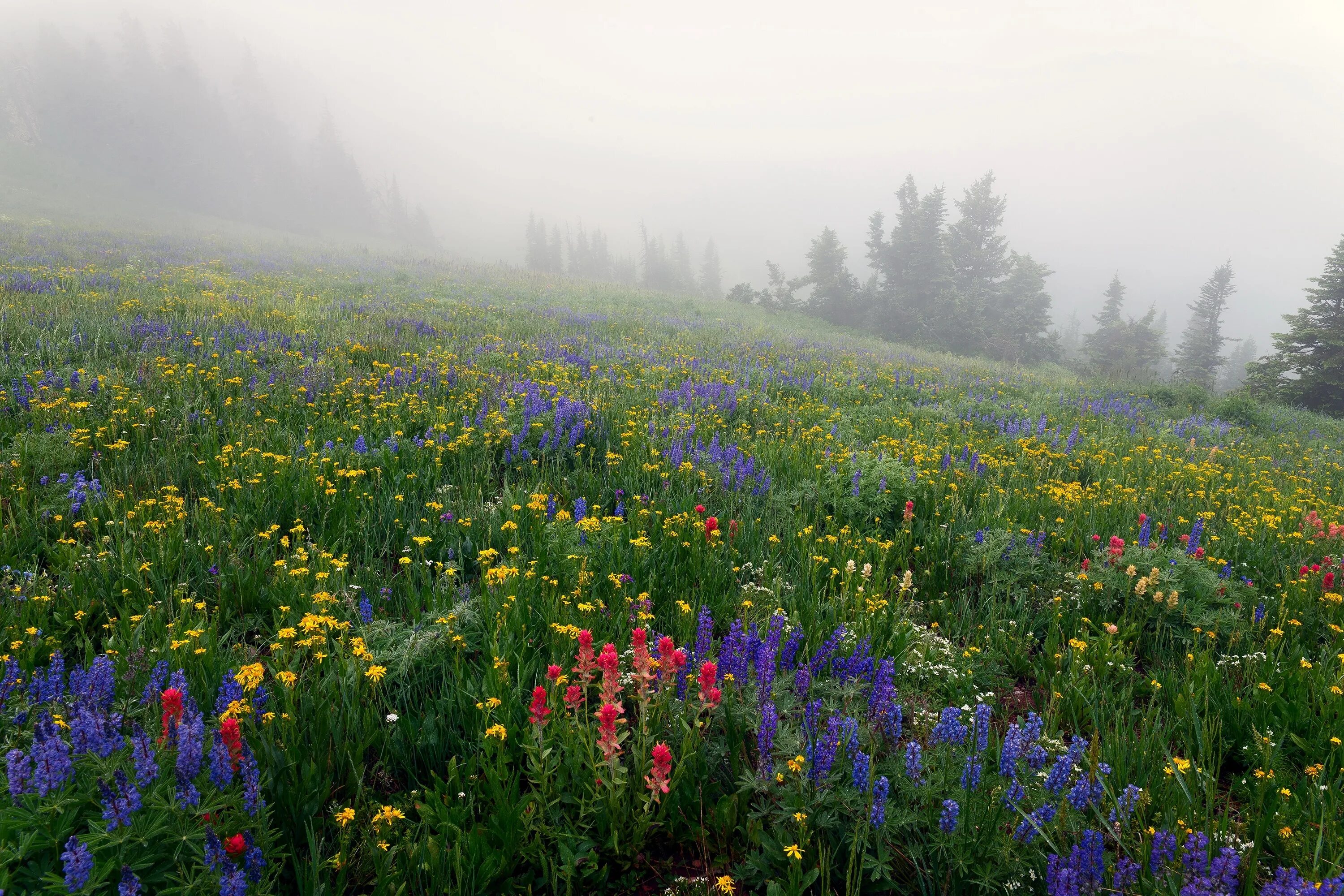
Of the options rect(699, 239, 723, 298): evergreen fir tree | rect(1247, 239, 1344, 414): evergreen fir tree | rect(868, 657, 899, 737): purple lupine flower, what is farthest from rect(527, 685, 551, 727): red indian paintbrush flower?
rect(699, 239, 723, 298): evergreen fir tree

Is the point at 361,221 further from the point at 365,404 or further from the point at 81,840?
the point at 81,840

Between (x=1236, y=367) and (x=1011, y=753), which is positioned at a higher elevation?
(x=1236, y=367)

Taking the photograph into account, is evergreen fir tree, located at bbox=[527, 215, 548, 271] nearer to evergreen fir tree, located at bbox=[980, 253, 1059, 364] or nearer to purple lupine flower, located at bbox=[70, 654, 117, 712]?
evergreen fir tree, located at bbox=[980, 253, 1059, 364]

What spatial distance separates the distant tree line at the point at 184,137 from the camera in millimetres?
57969

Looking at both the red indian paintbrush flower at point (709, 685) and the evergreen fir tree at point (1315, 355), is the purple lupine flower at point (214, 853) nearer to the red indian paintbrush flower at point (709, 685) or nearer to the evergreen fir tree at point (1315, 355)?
the red indian paintbrush flower at point (709, 685)

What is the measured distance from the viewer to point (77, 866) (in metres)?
1.31

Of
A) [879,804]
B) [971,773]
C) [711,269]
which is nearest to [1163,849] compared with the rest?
[971,773]

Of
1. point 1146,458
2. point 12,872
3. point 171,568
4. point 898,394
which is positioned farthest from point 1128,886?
point 898,394

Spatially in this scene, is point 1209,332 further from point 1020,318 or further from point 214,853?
point 214,853

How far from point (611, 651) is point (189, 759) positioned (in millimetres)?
1210

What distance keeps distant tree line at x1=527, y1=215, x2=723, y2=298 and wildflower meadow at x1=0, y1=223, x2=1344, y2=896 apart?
65.2 metres

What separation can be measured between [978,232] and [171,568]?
43705 mm

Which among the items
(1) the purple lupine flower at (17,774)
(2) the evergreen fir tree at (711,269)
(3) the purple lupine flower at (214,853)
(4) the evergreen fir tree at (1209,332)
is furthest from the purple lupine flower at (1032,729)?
(2) the evergreen fir tree at (711,269)

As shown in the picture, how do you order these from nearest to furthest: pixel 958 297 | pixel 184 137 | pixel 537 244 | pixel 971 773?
pixel 971 773 < pixel 958 297 < pixel 184 137 < pixel 537 244
